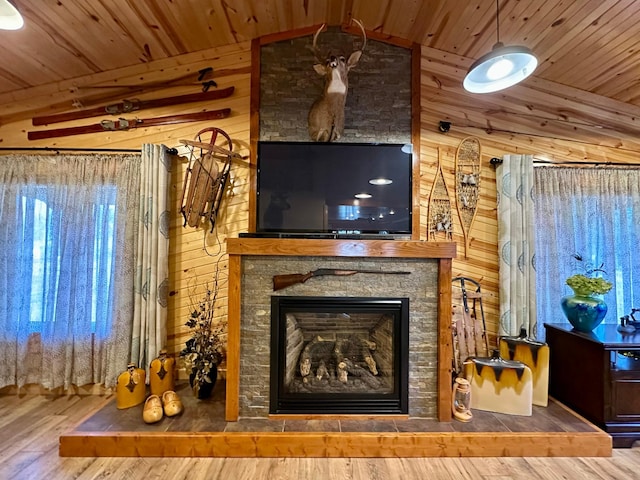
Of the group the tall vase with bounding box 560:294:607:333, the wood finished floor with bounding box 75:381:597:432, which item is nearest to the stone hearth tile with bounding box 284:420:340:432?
the wood finished floor with bounding box 75:381:597:432

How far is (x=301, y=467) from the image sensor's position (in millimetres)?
1986

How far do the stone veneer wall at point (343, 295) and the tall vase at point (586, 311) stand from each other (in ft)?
3.77

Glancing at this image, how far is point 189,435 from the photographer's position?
2.09 meters

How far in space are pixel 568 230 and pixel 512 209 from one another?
1.85 feet

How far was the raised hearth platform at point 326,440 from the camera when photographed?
6.77 feet

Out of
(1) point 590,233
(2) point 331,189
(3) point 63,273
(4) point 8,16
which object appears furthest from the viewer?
(1) point 590,233

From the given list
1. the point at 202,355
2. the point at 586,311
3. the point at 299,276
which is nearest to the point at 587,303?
the point at 586,311

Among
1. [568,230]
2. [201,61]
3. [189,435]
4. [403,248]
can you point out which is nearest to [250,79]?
[201,61]

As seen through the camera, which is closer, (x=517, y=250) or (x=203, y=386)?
(x=203, y=386)

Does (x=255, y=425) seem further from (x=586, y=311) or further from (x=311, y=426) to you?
(x=586, y=311)

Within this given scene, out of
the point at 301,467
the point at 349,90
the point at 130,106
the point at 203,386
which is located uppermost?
the point at 349,90

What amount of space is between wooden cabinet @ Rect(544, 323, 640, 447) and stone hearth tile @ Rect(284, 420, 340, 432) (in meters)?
1.75

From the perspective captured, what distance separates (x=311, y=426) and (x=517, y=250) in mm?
2178

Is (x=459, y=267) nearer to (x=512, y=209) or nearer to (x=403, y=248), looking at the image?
(x=512, y=209)
